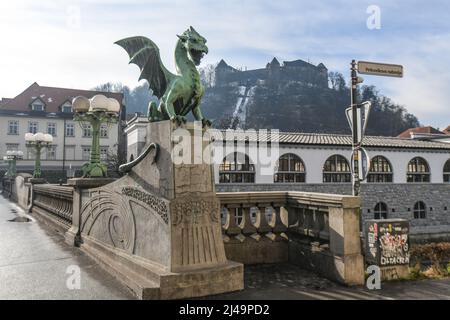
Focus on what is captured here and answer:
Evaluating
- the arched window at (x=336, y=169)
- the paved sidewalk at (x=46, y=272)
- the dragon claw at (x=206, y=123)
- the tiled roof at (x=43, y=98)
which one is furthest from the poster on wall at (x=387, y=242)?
the tiled roof at (x=43, y=98)

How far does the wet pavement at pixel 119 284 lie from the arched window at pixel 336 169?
26812 mm

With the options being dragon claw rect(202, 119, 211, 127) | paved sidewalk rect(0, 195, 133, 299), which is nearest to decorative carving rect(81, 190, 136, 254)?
paved sidewalk rect(0, 195, 133, 299)

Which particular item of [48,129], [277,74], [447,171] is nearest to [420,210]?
[447,171]

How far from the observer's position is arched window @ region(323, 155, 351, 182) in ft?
103

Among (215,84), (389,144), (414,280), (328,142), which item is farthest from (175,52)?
(215,84)

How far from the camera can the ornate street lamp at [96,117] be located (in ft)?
31.5

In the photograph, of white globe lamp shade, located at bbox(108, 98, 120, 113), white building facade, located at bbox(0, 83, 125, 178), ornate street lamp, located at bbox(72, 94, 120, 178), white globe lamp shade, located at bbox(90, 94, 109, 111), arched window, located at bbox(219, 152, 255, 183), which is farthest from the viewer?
white building facade, located at bbox(0, 83, 125, 178)

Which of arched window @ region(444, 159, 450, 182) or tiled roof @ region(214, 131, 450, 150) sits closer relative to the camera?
tiled roof @ region(214, 131, 450, 150)

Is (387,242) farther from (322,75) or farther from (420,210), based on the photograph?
(322,75)

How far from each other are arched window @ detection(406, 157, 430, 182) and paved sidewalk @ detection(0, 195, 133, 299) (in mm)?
34723

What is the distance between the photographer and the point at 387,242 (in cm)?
510

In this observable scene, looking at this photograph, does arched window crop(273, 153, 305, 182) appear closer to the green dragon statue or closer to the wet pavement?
the wet pavement
